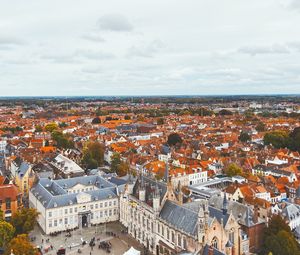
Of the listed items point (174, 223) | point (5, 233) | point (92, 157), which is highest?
point (174, 223)

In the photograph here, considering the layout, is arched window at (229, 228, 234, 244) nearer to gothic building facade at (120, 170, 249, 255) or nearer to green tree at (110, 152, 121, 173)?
gothic building facade at (120, 170, 249, 255)

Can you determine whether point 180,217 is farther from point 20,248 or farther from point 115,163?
point 115,163

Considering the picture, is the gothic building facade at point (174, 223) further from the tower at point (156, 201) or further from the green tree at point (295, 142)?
the green tree at point (295, 142)

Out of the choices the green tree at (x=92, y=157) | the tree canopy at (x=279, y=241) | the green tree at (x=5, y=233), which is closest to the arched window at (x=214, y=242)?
the tree canopy at (x=279, y=241)

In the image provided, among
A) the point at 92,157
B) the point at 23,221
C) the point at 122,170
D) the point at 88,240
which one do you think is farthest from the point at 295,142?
the point at 23,221

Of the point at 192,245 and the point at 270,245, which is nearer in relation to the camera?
the point at 192,245

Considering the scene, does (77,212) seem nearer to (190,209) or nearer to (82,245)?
(82,245)

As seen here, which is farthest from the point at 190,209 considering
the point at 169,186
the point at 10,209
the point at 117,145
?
the point at 117,145

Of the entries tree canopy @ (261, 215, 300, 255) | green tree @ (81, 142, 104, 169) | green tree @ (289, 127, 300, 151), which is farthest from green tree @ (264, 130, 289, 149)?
tree canopy @ (261, 215, 300, 255)
